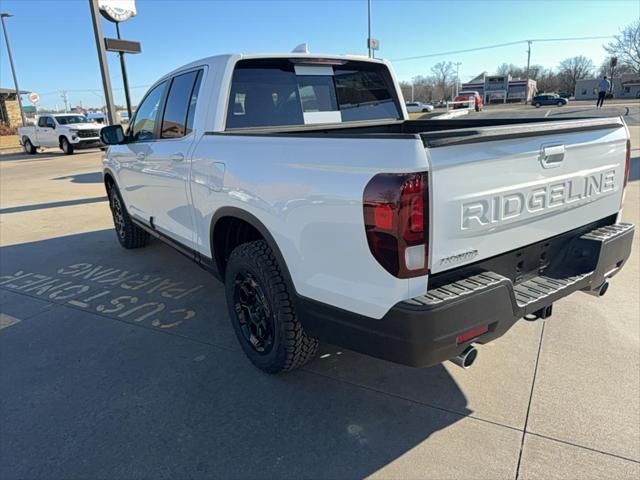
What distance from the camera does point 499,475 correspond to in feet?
7.02

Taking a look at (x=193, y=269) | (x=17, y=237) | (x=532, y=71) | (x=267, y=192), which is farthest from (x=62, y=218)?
(x=532, y=71)

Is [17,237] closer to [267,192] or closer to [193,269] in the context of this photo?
[193,269]

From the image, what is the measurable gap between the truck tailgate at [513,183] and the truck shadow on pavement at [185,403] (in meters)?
1.07

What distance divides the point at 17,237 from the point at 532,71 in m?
126

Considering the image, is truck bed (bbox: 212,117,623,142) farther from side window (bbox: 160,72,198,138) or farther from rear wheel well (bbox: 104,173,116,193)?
rear wheel well (bbox: 104,173,116,193)

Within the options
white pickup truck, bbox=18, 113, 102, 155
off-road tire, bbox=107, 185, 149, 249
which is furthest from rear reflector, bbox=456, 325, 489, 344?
white pickup truck, bbox=18, 113, 102, 155

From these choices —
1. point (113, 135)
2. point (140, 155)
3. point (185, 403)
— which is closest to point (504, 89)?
point (113, 135)

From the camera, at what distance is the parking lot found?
226cm

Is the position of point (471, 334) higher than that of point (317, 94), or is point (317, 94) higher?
point (317, 94)

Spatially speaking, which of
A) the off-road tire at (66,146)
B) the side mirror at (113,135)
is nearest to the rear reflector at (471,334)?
the side mirror at (113,135)

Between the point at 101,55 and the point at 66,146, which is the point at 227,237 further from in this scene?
the point at 66,146

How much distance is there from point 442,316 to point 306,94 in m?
2.45

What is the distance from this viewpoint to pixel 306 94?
12.3 feet

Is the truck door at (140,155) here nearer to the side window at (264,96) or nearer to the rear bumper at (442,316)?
the side window at (264,96)
